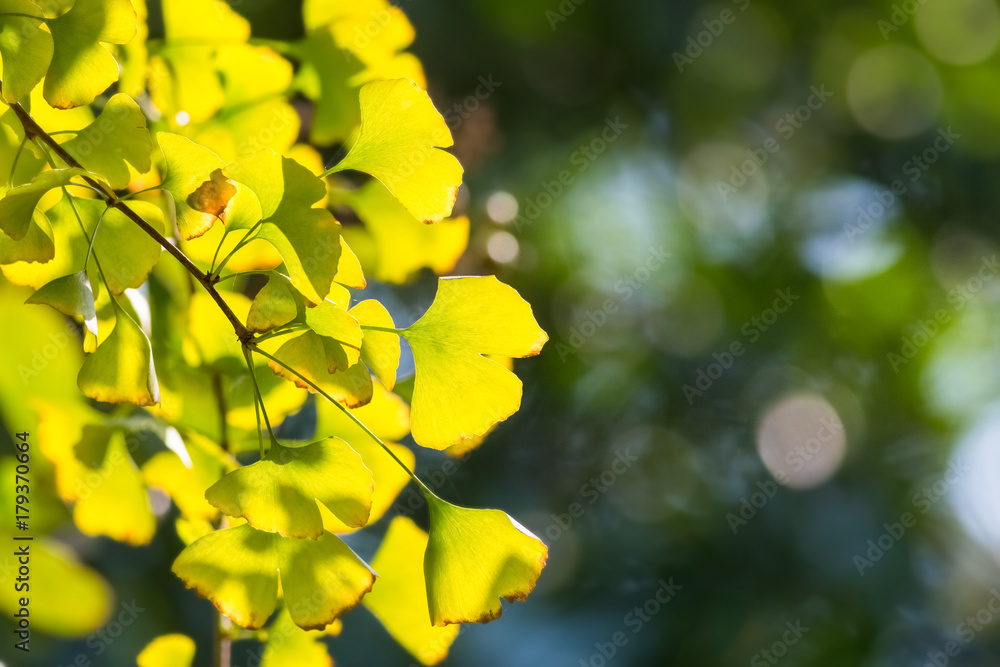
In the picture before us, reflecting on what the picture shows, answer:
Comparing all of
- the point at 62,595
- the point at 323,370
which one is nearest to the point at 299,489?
the point at 323,370

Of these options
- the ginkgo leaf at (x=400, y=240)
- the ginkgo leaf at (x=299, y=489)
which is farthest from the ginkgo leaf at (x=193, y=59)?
the ginkgo leaf at (x=299, y=489)

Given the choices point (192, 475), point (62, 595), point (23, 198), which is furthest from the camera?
point (62, 595)

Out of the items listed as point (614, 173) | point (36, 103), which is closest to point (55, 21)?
point (36, 103)

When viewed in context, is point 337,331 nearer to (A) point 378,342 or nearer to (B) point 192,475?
(A) point 378,342

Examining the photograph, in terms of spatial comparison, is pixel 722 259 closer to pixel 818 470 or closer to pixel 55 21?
pixel 818 470

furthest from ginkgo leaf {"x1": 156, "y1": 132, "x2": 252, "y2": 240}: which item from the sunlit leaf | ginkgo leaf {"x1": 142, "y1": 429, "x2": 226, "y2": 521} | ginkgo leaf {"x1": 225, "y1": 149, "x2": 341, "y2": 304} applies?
the sunlit leaf
